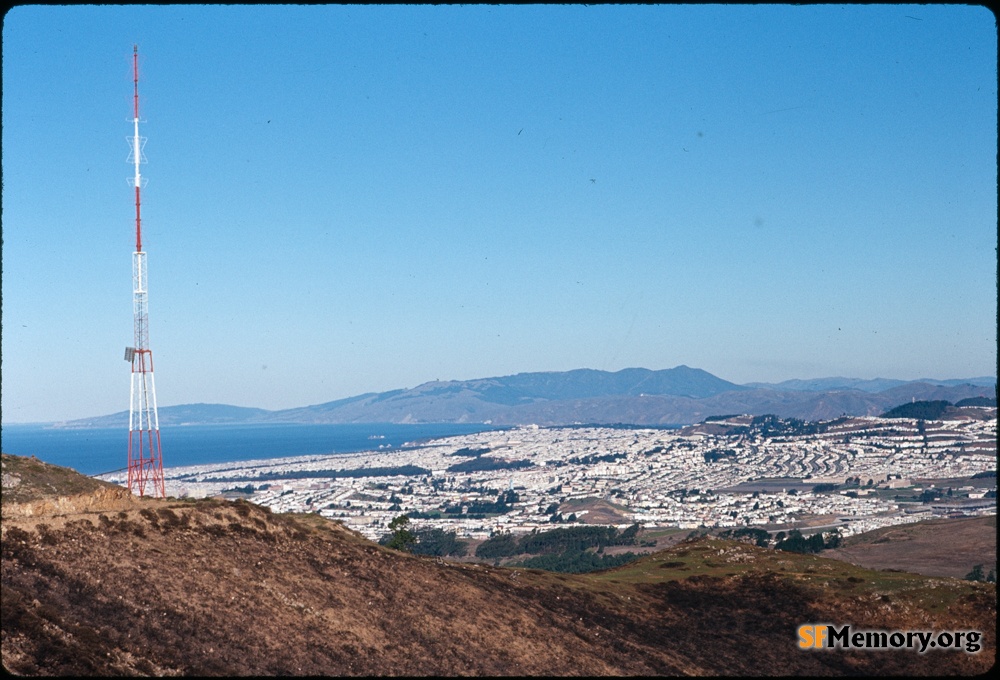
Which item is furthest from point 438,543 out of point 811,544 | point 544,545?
point 811,544

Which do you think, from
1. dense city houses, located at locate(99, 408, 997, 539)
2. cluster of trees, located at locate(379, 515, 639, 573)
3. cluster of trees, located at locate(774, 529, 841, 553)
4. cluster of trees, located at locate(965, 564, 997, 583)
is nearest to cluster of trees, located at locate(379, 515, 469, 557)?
cluster of trees, located at locate(379, 515, 639, 573)

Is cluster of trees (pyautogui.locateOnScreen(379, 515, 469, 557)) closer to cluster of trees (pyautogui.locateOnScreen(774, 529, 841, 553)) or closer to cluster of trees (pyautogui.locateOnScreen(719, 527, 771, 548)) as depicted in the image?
cluster of trees (pyautogui.locateOnScreen(719, 527, 771, 548))

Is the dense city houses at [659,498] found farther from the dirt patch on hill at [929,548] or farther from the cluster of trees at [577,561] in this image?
the cluster of trees at [577,561]

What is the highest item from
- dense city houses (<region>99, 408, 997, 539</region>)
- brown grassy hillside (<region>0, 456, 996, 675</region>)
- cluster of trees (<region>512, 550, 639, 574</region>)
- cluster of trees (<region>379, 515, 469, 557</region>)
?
brown grassy hillside (<region>0, 456, 996, 675</region>)

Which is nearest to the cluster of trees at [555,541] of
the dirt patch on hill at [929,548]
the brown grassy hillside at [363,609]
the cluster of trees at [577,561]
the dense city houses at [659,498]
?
the cluster of trees at [577,561]

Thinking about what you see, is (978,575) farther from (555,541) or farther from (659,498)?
(659,498)

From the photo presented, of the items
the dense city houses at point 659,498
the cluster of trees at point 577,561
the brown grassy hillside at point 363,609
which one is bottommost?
the dense city houses at point 659,498

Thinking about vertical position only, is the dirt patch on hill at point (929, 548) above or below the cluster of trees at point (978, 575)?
below

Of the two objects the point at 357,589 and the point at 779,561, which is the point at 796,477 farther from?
the point at 357,589

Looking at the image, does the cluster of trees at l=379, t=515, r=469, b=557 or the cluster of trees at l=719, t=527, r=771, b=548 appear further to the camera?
the cluster of trees at l=379, t=515, r=469, b=557
